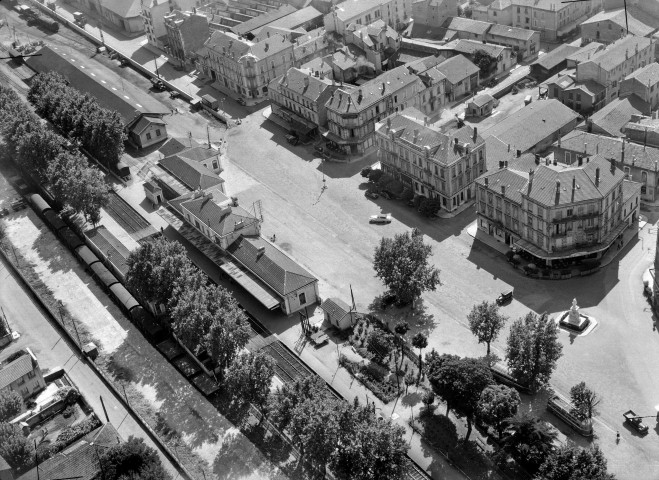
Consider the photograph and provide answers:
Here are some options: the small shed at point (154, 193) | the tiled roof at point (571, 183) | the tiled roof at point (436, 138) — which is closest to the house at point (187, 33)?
the small shed at point (154, 193)

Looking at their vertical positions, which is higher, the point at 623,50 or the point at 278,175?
the point at 623,50

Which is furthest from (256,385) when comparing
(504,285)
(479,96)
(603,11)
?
(603,11)

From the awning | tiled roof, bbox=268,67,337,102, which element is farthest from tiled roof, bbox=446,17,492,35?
the awning

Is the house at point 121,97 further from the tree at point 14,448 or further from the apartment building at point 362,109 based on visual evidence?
the tree at point 14,448

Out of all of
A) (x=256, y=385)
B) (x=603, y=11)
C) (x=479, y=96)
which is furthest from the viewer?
(x=603, y=11)

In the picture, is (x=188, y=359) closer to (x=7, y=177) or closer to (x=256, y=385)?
(x=256, y=385)

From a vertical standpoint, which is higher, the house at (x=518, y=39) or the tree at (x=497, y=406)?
the tree at (x=497, y=406)
